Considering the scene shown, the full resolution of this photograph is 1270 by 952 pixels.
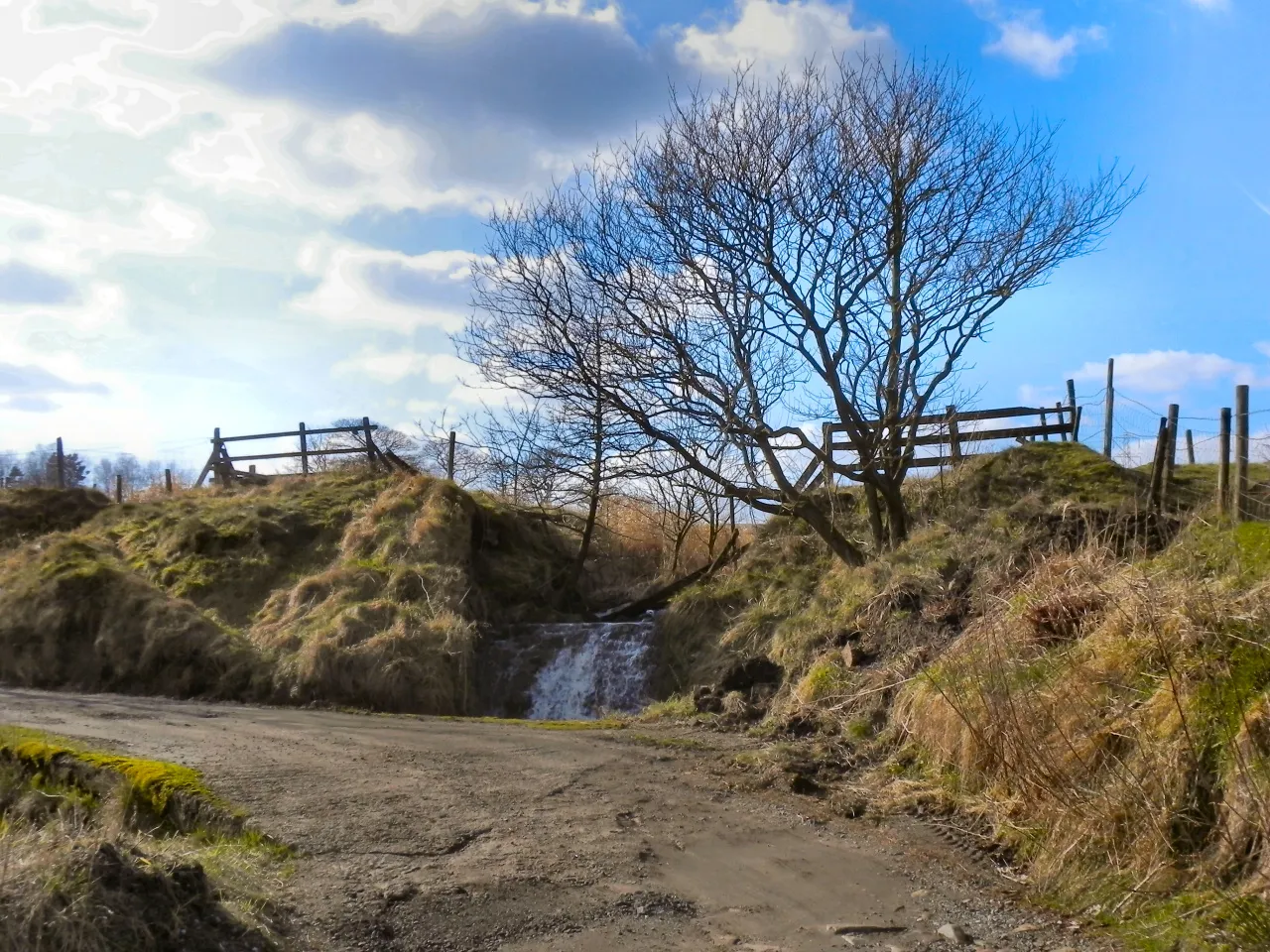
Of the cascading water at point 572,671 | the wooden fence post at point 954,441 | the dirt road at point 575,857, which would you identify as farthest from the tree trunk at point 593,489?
the dirt road at point 575,857

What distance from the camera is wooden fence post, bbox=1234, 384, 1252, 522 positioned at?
1051 cm

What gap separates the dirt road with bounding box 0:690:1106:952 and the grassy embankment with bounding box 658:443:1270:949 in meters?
0.49

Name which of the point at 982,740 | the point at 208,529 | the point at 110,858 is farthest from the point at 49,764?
the point at 208,529

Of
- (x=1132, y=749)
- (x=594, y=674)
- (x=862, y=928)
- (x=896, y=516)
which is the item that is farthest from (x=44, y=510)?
(x=1132, y=749)

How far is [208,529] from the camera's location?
21.5m

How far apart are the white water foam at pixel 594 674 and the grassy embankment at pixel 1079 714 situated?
375 centimetres

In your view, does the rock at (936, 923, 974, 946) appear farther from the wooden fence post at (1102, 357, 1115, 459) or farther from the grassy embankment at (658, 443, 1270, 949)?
the wooden fence post at (1102, 357, 1115, 459)

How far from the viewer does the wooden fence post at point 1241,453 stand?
1051 centimetres

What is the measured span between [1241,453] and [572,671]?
34.8 feet

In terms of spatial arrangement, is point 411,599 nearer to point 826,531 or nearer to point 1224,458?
point 826,531

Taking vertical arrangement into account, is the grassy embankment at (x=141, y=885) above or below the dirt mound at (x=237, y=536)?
below

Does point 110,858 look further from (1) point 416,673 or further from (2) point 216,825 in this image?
(1) point 416,673

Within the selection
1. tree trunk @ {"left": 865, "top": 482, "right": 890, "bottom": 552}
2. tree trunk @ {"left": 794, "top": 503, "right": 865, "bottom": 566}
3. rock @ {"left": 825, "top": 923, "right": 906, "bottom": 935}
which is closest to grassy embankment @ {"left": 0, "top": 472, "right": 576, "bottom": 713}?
tree trunk @ {"left": 794, "top": 503, "right": 865, "bottom": 566}

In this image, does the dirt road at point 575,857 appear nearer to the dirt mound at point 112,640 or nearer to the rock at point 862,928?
the rock at point 862,928
